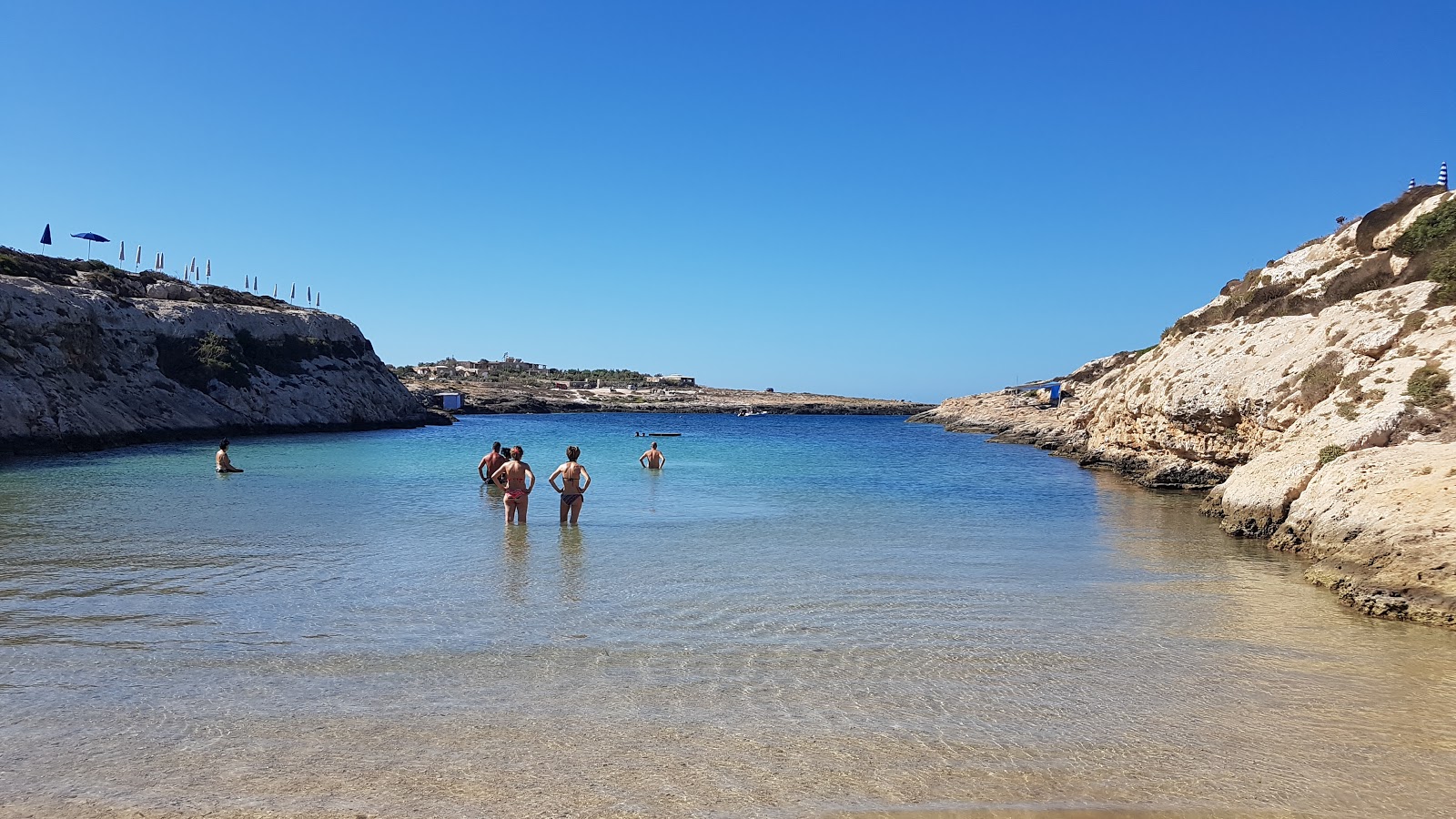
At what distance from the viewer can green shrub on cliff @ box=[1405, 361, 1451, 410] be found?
14.5 m

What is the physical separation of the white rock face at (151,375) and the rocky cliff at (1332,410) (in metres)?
38.4

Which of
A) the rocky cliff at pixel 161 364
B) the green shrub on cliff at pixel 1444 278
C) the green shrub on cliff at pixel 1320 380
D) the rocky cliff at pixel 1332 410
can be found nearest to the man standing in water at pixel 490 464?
the rocky cliff at pixel 1332 410

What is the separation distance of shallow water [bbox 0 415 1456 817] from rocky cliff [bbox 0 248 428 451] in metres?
23.9

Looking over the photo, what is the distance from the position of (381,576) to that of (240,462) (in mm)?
23179

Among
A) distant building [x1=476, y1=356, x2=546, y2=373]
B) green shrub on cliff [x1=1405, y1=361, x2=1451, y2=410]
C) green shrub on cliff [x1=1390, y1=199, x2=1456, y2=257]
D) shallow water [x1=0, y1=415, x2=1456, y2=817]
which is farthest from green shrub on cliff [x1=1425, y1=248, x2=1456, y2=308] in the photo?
distant building [x1=476, y1=356, x2=546, y2=373]

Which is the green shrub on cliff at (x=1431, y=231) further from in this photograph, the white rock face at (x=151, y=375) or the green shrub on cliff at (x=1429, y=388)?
the white rock face at (x=151, y=375)

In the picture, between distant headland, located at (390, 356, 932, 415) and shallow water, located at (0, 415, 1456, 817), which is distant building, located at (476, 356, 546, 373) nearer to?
distant headland, located at (390, 356, 932, 415)

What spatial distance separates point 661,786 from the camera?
5047 mm

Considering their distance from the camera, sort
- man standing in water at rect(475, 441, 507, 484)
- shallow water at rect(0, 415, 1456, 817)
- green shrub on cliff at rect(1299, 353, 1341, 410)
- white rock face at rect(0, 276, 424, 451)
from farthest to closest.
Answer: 1. white rock face at rect(0, 276, 424, 451)
2. man standing in water at rect(475, 441, 507, 484)
3. green shrub on cliff at rect(1299, 353, 1341, 410)
4. shallow water at rect(0, 415, 1456, 817)

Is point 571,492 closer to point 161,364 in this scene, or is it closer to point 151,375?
point 151,375

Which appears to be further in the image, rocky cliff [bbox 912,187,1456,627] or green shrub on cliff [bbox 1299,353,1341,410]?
green shrub on cliff [bbox 1299,353,1341,410]

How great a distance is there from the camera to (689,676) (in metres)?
7.18

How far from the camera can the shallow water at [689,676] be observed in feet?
16.5

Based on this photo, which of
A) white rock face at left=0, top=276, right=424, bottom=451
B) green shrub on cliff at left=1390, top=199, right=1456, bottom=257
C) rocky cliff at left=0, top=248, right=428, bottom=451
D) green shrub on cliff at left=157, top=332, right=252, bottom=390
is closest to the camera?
green shrub on cliff at left=1390, top=199, right=1456, bottom=257
